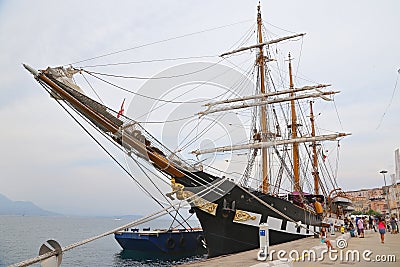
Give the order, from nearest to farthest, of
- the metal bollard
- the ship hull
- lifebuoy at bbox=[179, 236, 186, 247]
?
the metal bollard, the ship hull, lifebuoy at bbox=[179, 236, 186, 247]

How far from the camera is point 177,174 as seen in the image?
522 inches

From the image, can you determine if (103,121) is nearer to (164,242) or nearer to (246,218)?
(246,218)

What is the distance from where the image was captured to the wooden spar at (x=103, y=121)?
10.4 meters

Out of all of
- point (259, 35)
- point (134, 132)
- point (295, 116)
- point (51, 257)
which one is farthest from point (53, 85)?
point (295, 116)

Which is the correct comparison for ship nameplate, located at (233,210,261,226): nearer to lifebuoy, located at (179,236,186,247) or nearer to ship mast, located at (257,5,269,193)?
ship mast, located at (257,5,269,193)

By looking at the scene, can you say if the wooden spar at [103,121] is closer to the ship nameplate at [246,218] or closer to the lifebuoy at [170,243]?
the ship nameplate at [246,218]

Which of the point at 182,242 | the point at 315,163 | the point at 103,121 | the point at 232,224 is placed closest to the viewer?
the point at 103,121

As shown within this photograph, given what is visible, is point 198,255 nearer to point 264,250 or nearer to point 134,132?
point 134,132

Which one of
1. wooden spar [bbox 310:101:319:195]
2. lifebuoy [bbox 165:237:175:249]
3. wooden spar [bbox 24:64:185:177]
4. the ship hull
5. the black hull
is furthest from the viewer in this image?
wooden spar [bbox 310:101:319:195]

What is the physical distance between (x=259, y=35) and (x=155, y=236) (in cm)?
1563

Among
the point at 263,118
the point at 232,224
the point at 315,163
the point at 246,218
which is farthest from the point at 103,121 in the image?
the point at 315,163

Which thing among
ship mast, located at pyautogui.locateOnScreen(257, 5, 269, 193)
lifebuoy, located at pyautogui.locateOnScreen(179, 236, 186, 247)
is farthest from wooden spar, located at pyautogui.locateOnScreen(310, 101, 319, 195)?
A: ship mast, located at pyautogui.locateOnScreen(257, 5, 269, 193)

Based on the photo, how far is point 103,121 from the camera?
36.6ft

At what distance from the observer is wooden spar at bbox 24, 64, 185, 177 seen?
10438 millimetres
